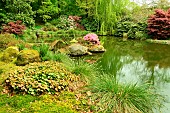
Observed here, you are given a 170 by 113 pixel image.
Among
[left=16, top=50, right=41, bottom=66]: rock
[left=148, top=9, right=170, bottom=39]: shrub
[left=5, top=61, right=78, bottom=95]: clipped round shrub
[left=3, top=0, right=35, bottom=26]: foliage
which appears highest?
[left=3, top=0, right=35, bottom=26]: foliage

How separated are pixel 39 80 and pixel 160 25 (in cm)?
1431

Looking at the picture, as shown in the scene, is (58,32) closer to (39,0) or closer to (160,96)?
(39,0)

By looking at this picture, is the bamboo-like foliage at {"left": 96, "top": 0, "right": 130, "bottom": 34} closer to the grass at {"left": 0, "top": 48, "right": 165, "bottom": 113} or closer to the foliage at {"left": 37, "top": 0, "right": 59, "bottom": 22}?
the foliage at {"left": 37, "top": 0, "right": 59, "bottom": 22}

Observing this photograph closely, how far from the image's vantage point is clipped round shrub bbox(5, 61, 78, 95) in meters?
3.93

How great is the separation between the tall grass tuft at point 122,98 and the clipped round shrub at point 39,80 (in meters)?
0.67

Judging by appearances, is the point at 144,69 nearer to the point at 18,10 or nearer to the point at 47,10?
the point at 18,10

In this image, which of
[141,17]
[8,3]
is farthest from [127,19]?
[8,3]

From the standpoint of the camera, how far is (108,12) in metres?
18.6

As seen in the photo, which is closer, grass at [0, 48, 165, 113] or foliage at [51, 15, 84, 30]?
grass at [0, 48, 165, 113]

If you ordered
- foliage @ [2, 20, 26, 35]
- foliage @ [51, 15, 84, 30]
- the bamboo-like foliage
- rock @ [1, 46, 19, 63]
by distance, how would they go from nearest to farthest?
rock @ [1, 46, 19, 63], foliage @ [2, 20, 26, 35], the bamboo-like foliage, foliage @ [51, 15, 84, 30]

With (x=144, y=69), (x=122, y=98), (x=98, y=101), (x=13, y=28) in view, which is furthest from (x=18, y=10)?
(x=122, y=98)

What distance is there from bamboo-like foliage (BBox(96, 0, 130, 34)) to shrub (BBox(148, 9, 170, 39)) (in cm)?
348

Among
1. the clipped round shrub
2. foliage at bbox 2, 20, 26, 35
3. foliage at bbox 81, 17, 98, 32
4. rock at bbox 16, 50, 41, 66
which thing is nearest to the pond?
the clipped round shrub

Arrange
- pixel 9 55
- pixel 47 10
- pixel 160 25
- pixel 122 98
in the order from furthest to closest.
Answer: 1. pixel 47 10
2. pixel 160 25
3. pixel 9 55
4. pixel 122 98
